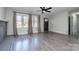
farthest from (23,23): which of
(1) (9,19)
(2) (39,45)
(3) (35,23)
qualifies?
(2) (39,45)

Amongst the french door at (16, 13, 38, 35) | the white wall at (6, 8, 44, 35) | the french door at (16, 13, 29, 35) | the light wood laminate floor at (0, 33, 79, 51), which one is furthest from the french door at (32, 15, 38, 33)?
the light wood laminate floor at (0, 33, 79, 51)

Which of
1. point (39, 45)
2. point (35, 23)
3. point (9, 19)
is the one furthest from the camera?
point (35, 23)

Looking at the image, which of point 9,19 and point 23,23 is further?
point 23,23

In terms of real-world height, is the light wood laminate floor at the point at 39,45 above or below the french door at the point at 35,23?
below

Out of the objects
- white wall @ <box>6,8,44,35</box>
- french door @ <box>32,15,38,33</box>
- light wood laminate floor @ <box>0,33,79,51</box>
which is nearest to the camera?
light wood laminate floor @ <box>0,33,79,51</box>

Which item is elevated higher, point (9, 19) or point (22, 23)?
point (9, 19)

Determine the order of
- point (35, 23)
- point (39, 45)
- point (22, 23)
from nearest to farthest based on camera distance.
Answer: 1. point (39, 45)
2. point (22, 23)
3. point (35, 23)

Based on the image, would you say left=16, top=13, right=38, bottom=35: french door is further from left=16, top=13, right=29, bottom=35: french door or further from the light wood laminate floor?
the light wood laminate floor

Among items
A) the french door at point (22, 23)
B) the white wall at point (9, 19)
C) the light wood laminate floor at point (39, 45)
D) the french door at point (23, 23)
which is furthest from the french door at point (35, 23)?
the light wood laminate floor at point (39, 45)

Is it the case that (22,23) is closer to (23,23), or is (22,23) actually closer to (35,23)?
(23,23)

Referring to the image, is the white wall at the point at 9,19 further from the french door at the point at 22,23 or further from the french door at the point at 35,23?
the french door at the point at 35,23
